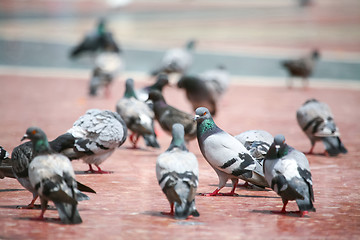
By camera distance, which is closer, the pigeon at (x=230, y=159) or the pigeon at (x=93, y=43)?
the pigeon at (x=230, y=159)

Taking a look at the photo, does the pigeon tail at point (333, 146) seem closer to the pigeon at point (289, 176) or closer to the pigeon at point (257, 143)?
the pigeon at point (257, 143)

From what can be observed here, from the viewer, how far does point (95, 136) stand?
274 inches

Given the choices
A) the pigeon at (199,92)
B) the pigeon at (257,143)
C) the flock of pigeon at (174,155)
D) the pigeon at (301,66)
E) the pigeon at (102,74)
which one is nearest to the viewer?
the flock of pigeon at (174,155)

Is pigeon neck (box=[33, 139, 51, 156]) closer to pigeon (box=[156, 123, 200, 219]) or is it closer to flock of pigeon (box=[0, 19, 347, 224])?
flock of pigeon (box=[0, 19, 347, 224])

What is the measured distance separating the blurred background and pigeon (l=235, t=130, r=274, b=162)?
415 inches

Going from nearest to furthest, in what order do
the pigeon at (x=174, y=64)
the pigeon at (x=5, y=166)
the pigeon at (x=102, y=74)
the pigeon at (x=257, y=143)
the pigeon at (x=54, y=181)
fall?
the pigeon at (x=54, y=181) < the pigeon at (x=5, y=166) < the pigeon at (x=257, y=143) < the pigeon at (x=102, y=74) < the pigeon at (x=174, y=64)

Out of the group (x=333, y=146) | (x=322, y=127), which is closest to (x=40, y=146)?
(x=322, y=127)

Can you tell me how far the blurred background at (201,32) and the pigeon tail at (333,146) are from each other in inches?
341

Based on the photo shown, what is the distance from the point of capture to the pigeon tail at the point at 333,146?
867cm

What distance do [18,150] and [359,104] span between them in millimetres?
9674

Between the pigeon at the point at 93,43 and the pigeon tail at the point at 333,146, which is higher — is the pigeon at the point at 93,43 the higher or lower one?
the higher one

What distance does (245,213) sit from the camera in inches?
223

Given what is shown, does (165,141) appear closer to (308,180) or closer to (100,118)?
(100,118)

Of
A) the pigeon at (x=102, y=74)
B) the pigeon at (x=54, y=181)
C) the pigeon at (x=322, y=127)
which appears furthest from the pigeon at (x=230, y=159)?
the pigeon at (x=102, y=74)
